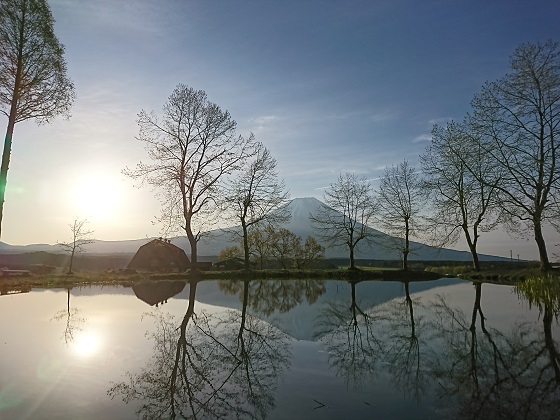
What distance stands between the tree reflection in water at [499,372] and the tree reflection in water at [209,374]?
2206 mm

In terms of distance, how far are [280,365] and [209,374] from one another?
3.69ft

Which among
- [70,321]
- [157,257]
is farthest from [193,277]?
[157,257]

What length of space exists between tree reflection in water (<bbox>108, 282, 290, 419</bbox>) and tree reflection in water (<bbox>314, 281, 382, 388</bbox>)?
854 mm

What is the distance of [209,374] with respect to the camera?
208 inches

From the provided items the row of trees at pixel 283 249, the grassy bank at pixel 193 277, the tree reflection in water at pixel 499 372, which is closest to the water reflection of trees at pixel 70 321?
the tree reflection in water at pixel 499 372

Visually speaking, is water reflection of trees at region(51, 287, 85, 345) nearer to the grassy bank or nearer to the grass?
the grass

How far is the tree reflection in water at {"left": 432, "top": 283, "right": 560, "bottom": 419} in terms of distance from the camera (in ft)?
13.0

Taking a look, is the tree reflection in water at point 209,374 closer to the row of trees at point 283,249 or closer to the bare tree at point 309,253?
the row of trees at point 283,249

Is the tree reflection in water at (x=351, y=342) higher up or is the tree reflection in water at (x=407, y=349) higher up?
the tree reflection in water at (x=407, y=349)

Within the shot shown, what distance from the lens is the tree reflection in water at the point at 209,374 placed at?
163 inches

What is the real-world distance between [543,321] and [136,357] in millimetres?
9201

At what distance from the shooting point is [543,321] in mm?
9234

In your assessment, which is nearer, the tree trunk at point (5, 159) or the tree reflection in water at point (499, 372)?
the tree reflection in water at point (499, 372)

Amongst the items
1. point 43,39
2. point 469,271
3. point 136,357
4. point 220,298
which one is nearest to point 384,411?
point 136,357
